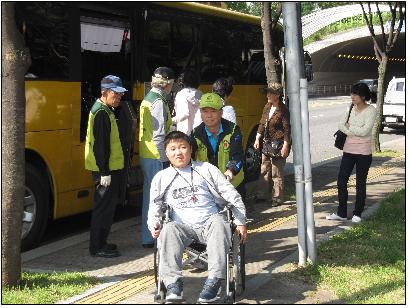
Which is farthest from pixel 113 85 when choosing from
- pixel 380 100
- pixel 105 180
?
pixel 380 100

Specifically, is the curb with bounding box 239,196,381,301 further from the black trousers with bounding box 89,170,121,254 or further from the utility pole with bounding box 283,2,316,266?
the black trousers with bounding box 89,170,121,254

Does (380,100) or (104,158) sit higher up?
(380,100)

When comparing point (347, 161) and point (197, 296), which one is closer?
point (197, 296)

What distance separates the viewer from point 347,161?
310 inches

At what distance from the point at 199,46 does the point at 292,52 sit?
4.41 metres

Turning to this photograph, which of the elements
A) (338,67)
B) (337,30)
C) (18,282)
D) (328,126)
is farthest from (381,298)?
(338,67)

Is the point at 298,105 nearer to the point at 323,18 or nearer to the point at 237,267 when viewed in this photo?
the point at 237,267

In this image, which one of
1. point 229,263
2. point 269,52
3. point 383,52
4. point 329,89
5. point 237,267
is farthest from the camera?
point 329,89

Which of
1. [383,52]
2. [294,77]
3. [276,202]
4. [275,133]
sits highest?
[383,52]

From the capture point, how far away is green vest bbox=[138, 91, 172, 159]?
664 cm

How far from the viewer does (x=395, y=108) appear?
2061cm

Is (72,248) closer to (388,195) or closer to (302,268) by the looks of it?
(302,268)

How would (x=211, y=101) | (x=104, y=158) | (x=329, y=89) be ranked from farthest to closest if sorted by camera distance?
(x=329, y=89) → (x=104, y=158) → (x=211, y=101)

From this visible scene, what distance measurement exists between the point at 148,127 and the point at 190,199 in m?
1.70
